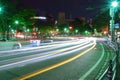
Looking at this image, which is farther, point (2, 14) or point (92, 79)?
point (2, 14)

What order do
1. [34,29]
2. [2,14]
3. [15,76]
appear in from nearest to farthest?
1. [15,76]
2. [2,14]
3. [34,29]

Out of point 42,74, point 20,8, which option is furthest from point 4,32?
point 42,74

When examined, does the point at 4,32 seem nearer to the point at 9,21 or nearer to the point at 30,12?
the point at 9,21

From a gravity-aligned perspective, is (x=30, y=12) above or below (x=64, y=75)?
above

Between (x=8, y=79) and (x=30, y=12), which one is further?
(x=30, y=12)

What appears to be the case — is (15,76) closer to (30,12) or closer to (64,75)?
(64,75)

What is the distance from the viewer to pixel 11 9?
80.0m

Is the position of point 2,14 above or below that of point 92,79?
above

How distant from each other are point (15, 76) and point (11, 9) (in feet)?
221

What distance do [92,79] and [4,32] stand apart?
67.3 m

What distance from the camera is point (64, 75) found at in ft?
48.1

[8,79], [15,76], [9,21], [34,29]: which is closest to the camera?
[8,79]

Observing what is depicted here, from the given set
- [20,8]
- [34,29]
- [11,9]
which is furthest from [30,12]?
[34,29]

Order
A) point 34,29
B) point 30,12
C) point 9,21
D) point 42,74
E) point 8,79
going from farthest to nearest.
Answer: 1. point 34,29
2. point 30,12
3. point 9,21
4. point 42,74
5. point 8,79
